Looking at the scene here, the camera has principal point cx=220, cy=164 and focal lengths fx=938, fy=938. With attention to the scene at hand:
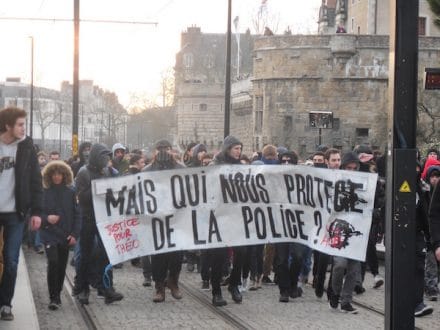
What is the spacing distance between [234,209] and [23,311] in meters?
2.79

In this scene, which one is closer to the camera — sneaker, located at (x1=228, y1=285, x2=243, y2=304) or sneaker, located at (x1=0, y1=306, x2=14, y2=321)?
sneaker, located at (x1=0, y1=306, x2=14, y2=321)

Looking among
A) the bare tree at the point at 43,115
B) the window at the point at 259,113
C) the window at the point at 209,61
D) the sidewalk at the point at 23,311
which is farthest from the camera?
the window at the point at 209,61

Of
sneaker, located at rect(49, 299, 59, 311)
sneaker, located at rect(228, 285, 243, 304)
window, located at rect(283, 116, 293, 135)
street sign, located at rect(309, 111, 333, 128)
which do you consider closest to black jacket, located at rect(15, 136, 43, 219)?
sneaker, located at rect(49, 299, 59, 311)

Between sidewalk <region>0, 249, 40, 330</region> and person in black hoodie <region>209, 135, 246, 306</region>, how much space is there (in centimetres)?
205

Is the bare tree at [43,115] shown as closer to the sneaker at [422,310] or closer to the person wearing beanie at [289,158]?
the person wearing beanie at [289,158]

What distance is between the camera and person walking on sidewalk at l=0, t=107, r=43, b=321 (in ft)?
27.8

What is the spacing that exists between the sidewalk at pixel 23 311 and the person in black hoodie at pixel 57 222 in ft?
1.10

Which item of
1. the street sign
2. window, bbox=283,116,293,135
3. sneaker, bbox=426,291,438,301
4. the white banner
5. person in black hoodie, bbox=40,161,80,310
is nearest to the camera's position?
person in black hoodie, bbox=40,161,80,310

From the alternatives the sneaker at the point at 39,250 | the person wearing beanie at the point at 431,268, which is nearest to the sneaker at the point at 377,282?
the person wearing beanie at the point at 431,268

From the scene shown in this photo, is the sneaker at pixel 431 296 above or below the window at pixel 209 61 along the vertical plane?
below

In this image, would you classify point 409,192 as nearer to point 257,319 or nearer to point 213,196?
point 257,319

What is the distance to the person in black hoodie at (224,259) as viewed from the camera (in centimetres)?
1058

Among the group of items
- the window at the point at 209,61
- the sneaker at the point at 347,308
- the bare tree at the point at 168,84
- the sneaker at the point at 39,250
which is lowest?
the sneaker at the point at 39,250

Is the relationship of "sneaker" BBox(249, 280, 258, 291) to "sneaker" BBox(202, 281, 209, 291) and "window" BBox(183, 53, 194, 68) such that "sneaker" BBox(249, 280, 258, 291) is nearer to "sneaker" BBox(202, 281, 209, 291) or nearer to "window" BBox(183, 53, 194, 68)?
"sneaker" BBox(202, 281, 209, 291)
